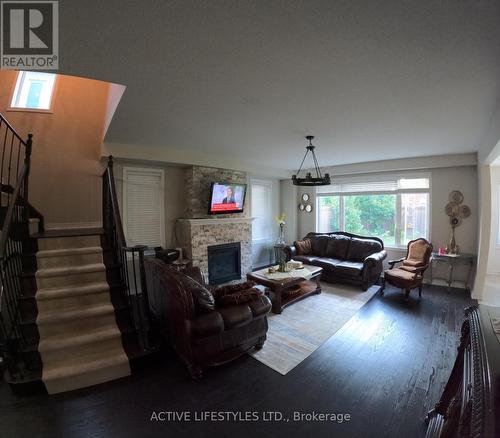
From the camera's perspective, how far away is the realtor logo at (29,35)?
4.78 ft

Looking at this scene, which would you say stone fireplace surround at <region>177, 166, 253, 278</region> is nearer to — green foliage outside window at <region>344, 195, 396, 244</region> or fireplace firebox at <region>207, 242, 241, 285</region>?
fireplace firebox at <region>207, 242, 241, 285</region>

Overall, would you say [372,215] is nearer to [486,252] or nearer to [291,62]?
[486,252]

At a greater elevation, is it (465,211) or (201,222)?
(465,211)

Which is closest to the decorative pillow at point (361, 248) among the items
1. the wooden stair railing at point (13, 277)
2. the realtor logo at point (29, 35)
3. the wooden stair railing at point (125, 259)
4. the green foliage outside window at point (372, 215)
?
the green foliage outside window at point (372, 215)

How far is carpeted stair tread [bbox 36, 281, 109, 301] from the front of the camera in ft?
8.55

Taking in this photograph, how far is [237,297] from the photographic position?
2709mm

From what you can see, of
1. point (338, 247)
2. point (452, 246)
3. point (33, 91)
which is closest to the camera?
point (33, 91)

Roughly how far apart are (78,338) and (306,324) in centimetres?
277

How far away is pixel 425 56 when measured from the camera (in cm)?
175

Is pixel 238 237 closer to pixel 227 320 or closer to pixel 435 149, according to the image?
pixel 227 320

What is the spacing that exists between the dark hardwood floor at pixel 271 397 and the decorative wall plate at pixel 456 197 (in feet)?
10.8

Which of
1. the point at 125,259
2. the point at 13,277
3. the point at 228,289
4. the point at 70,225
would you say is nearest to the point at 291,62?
the point at 228,289

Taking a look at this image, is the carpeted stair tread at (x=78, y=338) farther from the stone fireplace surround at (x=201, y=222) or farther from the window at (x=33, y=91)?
the window at (x=33, y=91)

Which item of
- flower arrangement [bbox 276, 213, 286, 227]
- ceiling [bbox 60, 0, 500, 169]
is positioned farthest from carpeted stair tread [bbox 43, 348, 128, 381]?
flower arrangement [bbox 276, 213, 286, 227]
